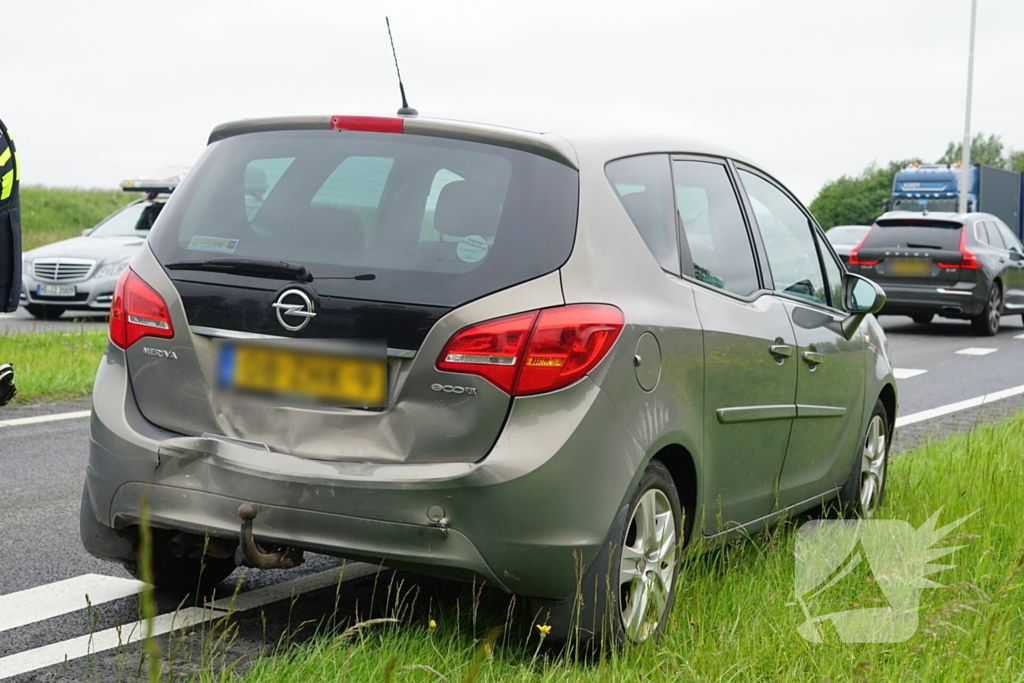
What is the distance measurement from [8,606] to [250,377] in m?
1.36

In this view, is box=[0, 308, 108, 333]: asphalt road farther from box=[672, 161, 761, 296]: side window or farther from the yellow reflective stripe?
box=[672, 161, 761, 296]: side window

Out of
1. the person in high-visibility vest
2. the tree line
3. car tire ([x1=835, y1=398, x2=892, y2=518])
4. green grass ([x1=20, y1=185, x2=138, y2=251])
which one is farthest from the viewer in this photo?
the tree line

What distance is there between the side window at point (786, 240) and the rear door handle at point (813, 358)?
25 centimetres

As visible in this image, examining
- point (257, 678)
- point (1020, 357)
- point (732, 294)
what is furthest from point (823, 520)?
point (1020, 357)

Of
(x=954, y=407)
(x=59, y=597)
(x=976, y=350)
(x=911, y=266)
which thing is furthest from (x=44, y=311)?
(x=59, y=597)

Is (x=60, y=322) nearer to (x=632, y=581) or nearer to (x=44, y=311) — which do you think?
(x=44, y=311)

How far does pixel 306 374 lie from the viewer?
3.52 metres

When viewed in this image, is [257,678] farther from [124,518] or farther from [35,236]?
[35,236]

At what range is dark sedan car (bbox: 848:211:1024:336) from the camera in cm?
1808

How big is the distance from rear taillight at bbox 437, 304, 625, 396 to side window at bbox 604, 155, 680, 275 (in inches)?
24.0

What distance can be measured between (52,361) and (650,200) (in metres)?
7.75

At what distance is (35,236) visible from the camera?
42.7 meters

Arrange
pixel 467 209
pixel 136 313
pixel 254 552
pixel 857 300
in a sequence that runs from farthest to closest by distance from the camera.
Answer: pixel 857 300
pixel 136 313
pixel 467 209
pixel 254 552

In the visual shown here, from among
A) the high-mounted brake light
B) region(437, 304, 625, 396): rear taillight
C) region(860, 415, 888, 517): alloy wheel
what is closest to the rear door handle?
region(860, 415, 888, 517): alloy wheel
